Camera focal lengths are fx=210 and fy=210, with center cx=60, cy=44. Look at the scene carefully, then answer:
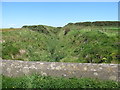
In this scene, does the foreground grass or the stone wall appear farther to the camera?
the stone wall

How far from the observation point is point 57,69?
1288 cm

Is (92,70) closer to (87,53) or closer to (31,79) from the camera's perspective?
(31,79)

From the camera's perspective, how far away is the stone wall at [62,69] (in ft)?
41.0

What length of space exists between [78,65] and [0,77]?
490cm

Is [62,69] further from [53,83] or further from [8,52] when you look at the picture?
[8,52]

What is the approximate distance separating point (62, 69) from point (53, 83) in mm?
1220

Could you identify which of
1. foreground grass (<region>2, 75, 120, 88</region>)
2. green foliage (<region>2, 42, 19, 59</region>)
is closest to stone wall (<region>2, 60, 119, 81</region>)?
foreground grass (<region>2, 75, 120, 88</region>)

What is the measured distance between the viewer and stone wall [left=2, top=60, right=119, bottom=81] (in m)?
12.5

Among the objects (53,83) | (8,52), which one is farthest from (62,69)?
(8,52)

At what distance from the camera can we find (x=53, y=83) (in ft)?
39.5

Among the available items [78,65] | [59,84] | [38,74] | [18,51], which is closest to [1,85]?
[38,74]

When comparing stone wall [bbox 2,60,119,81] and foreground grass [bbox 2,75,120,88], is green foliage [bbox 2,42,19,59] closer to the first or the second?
stone wall [bbox 2,60,119,81]

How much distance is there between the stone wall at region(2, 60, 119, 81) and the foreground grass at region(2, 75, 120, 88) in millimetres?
341

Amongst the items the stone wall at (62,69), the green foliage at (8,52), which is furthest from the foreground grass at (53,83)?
the green foliage at (8,52)
